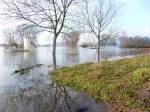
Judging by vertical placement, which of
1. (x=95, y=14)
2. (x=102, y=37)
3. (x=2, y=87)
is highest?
(x=95, y=14)

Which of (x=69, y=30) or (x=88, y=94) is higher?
(x=69, y=30)

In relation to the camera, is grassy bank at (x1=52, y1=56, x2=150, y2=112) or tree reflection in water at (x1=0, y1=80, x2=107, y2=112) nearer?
grassy bank at (x1=52, y1=56, x2=150, y2=112)

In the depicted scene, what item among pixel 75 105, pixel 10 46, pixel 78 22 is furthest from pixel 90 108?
pixel 10 46

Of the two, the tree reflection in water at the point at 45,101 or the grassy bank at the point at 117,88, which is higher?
the grassy bank at the point at 117,88

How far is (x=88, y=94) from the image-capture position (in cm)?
935

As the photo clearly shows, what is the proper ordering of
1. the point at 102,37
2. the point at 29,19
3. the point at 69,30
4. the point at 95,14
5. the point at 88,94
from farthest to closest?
1. the point at 102,37
2. the point at 95,14
3. the point at 69,30
4. the point at 29,19
5. the point at 88,94

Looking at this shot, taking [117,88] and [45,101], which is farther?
[117,88]

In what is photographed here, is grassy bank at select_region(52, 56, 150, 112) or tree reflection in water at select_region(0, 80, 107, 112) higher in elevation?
grassy bank at select_region(52, 56, 150, 112)

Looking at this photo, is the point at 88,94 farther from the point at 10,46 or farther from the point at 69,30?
the point at 10,46

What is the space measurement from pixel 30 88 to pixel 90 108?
4412mm

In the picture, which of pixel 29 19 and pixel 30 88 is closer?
pixel 30 88

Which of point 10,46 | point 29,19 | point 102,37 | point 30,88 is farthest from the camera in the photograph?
point 10,46

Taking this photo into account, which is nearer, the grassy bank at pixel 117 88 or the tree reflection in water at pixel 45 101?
the grassy bank at pixel 117 88

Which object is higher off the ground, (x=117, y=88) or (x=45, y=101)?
(x=117, y=88)
